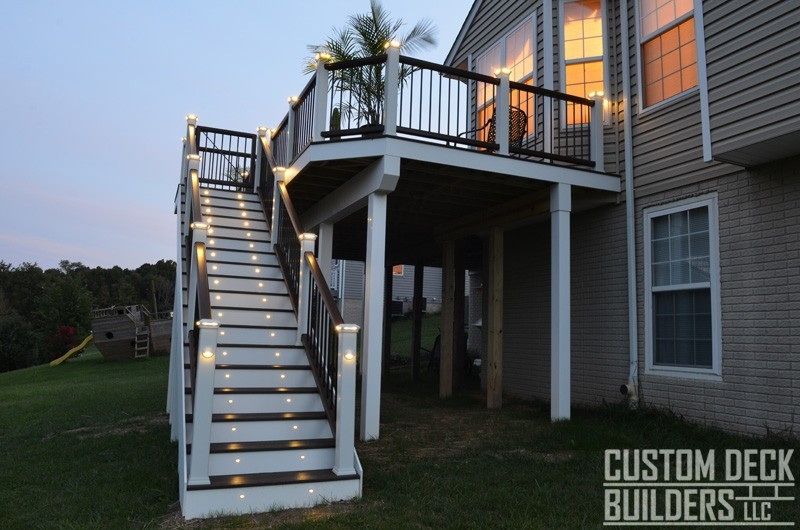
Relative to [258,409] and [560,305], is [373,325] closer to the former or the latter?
[258,409]

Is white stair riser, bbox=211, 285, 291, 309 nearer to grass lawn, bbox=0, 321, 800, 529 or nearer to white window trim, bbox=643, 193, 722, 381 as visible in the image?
grass lawn, bbox=0, 321, 800, 529

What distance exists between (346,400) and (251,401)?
100 centimetres

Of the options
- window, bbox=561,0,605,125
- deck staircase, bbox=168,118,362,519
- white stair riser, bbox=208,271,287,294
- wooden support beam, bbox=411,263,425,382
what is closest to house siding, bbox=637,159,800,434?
window, bbox=561,0,605,125

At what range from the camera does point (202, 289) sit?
4555 mm

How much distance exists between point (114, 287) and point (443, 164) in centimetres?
5665

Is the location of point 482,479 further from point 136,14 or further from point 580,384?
point 136,14

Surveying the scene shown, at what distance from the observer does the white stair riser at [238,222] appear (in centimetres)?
Answer: 779

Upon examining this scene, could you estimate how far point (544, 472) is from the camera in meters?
4.51

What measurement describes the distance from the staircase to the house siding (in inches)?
153

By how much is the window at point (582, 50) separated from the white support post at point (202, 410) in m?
5.79

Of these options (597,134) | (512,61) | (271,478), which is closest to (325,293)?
(271,478)

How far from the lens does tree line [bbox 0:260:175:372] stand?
91.4 ft

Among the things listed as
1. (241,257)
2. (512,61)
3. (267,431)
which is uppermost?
(512,61)

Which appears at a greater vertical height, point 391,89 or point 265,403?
point 391,89
